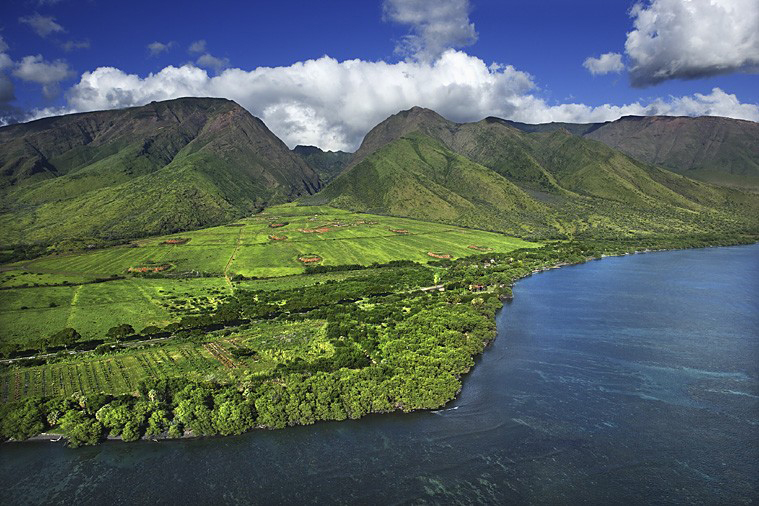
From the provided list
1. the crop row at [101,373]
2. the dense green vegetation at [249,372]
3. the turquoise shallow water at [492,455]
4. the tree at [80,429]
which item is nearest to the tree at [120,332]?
the dense green vegetation at [249,372]

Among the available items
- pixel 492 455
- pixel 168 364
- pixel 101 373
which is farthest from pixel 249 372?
pixel 492 455

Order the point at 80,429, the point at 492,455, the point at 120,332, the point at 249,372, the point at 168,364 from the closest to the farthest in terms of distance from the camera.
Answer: the point at 492,455 < the point at 80,429 < the point at 249,372 < the point at 168,364 < the point at 120,332

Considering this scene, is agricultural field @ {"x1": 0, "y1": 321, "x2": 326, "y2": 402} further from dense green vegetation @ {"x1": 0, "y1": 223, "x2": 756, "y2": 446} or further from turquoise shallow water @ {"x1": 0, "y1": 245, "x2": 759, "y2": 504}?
turquoise shallow water @ {"x1": 0, "y1": 245, "x2": 759, "y2": 504}

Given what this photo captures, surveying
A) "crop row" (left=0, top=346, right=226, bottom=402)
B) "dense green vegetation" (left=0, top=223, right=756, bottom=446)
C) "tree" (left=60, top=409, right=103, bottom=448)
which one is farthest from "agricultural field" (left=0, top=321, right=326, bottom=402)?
"tree" (left=60, top=409, right=103, bottom=448)

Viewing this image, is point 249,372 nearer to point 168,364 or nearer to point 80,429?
→ point 168,364

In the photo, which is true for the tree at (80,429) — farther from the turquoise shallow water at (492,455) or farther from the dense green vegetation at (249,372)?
the turquoise shallow water at (492,455)
